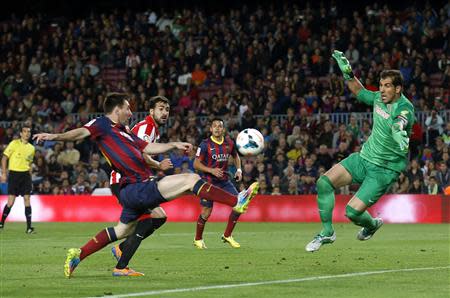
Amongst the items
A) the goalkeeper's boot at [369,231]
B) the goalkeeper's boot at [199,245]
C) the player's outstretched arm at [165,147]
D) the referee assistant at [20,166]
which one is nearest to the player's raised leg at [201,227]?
the goalkeeper's boot at [199,245]

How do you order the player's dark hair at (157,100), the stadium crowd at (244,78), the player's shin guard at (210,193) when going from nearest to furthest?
the player's shin guard at (210,193)
the player's dark hair at (157,100)
the stadium crowd at (244,78)

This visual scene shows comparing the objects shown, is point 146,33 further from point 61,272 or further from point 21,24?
point 61,272

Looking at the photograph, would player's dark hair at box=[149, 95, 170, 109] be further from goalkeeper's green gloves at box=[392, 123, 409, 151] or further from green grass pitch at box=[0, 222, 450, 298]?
goalkeeper's green gloves at box=[392, 123, 409, 151]

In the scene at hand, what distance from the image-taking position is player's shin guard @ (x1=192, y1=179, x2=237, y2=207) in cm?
1086

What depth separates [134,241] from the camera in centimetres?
1134

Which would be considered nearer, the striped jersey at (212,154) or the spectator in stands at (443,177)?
the striped jersey at (212,154)

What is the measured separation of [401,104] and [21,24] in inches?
1094

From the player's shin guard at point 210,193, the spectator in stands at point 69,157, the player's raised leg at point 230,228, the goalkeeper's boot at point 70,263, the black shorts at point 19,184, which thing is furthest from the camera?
the spectator in stands at point 69,157

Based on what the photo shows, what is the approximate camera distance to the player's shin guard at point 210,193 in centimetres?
1086

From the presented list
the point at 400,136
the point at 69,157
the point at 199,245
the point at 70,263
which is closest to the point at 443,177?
the point at 199,245

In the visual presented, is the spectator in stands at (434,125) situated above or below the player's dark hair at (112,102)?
below

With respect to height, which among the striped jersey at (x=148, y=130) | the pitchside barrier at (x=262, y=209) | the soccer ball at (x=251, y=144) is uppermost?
the striped jersey at (x=148, y=130)

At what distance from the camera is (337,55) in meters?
12.8

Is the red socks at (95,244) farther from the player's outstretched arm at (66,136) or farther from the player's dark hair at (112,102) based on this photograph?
the player's dark hair at (112,102)
